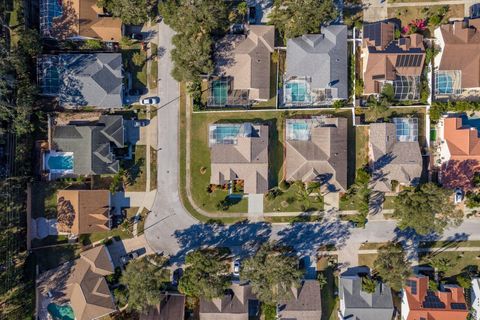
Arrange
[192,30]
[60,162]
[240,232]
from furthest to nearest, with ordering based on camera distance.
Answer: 1. [240,232]
2. [60,162]
3. [192,30]

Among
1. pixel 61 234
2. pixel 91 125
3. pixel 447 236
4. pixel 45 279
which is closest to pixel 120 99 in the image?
pixel 91 125

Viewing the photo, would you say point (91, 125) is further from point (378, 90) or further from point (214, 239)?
point (378, 90)

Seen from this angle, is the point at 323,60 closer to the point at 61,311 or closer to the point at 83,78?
the point at 83,78

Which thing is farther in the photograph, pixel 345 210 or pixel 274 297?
pixel 345 210

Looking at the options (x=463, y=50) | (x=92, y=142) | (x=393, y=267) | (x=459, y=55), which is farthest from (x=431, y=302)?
(x=92, y=142)

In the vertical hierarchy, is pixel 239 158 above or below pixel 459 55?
below

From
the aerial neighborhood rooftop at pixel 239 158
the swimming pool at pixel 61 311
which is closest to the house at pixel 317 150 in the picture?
the aerial neighborhood rooftop at pixel 239 158
